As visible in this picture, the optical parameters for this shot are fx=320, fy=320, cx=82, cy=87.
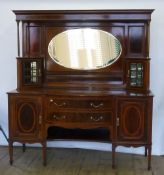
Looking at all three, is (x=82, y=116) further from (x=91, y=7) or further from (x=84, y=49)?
(x=91, y=7)

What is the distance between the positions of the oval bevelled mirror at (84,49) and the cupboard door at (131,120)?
1.98 feet

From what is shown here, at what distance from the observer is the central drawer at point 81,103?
3.14 m

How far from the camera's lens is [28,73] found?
3.49 meters

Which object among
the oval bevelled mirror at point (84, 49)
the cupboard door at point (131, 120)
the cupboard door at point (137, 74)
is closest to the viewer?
the cupboard door at point (131, 120)

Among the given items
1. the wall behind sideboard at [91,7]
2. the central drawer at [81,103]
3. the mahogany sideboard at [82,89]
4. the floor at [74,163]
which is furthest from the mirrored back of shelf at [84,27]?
the floor at [74,163]

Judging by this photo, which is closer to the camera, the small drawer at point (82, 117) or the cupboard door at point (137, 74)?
the small drawer at point (82, 117)

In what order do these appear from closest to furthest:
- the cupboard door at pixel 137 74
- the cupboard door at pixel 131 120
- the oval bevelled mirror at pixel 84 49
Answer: the cupboard door at pixel 131 120 → the cupboard door at pixel 137 74 → the oval bevelled mirror at pixel 84 49

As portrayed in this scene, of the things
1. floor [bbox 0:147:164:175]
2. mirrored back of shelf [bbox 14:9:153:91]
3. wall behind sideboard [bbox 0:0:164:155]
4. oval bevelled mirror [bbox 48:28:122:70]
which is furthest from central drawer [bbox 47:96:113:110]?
wall behind sideboard [bbox 0:0:164:155]

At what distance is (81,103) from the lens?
124 inches

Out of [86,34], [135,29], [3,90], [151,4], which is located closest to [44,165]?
[3,90]

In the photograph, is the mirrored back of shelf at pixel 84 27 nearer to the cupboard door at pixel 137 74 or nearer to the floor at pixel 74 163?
the cupboard door at pixel 137 74

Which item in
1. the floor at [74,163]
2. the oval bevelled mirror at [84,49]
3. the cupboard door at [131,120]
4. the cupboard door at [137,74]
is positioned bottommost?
the floor at [74,163]

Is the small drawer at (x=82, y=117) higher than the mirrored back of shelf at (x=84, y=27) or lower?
lower

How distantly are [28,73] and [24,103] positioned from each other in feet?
1.34
